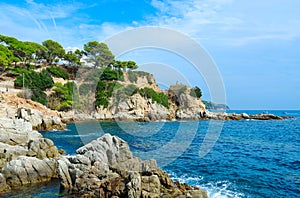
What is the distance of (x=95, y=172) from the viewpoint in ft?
50.9

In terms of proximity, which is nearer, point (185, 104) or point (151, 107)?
point (151, 107)

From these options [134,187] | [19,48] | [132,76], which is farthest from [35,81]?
[134,187]

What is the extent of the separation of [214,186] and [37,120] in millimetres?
35398

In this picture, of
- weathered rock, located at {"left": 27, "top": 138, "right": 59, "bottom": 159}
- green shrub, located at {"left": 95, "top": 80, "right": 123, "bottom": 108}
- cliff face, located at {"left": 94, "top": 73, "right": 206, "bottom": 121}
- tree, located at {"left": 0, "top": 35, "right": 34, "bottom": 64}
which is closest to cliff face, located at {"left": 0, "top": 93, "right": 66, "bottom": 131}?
weathered rock, located at {"left": 27, "top": 138, "right": 59, "bottom": 159}

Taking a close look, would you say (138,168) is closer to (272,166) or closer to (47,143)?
(47,143)

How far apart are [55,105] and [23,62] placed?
25126mm

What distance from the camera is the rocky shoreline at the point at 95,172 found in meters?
13.1

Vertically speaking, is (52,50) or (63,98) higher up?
(52,50)

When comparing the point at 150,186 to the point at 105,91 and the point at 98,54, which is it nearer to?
the point at 105,91

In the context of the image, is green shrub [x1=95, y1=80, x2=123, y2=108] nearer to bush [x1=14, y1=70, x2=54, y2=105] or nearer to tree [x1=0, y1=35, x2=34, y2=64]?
bush [x1=14, y1=70, x2=54, y2=105]

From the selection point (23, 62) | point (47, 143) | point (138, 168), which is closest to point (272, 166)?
point (138, 168)

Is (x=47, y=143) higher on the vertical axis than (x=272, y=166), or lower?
higher

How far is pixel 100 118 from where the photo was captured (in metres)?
68.5

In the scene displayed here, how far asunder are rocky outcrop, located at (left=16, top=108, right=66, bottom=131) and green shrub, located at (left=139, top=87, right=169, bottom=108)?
33.5m
